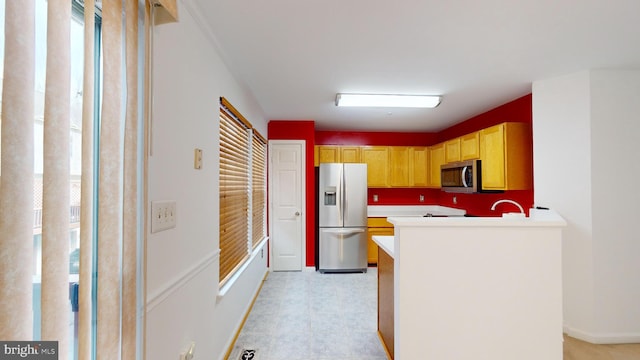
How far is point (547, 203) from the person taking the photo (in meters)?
2.59

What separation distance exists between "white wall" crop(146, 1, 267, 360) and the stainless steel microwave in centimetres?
305

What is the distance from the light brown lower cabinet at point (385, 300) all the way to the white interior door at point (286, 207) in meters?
2.02

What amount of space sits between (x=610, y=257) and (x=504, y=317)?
1.51 metres

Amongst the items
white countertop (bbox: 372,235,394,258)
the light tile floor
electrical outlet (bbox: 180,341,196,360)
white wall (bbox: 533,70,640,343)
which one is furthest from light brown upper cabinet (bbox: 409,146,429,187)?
electrical outlet (bbox: 180,341,196,360)

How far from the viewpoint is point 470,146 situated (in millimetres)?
3576

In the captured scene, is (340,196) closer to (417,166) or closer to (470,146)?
(417,166)

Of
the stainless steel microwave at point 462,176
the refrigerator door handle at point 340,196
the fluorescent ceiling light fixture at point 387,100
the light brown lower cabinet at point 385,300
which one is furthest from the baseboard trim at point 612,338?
the refrigerator door handle at point 340,196

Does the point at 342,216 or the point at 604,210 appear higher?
the point at 604,210

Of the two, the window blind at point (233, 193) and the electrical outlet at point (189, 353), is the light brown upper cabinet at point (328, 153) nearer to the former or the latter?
the window blind at point (233, 193)

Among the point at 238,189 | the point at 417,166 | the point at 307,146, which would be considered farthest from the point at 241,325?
the point at 417,166

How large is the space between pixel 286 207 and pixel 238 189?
1.61m

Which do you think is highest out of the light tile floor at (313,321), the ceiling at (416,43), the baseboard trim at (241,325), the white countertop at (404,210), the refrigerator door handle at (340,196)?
the ceiling at (416,43)

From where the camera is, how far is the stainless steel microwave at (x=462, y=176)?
11.1 feet

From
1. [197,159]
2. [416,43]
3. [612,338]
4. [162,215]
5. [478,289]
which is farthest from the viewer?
[612,338]
